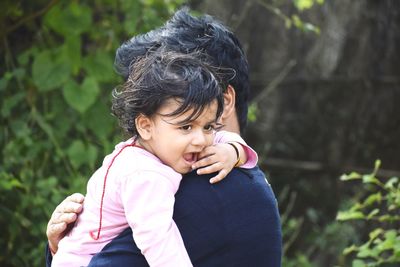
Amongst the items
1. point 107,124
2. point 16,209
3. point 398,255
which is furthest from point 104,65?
point 398,255

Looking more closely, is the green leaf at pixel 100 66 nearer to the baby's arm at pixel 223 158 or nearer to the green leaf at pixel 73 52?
the green leaf at pixel 73 52

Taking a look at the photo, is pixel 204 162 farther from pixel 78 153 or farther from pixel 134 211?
pixel 78 153

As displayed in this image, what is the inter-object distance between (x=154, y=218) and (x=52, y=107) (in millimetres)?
2105

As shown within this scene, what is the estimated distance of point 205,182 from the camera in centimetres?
183

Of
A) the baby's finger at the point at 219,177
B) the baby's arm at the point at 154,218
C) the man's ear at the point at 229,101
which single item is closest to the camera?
the baby's arm at the point at 154,218

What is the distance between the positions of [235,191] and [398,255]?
1.01 meters

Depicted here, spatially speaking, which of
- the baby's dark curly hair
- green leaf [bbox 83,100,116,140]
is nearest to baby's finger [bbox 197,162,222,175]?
the baby's dark curly hair

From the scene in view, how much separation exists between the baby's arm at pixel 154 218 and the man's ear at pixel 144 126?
0.12 m

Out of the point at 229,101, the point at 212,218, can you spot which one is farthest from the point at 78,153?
the point at 212,218

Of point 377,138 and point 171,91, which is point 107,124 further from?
point 377,138

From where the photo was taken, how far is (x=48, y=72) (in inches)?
139

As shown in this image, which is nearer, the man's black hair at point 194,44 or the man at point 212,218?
the man at point 212,218

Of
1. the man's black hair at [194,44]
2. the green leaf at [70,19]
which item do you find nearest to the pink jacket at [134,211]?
the man's black hair at [194,44]

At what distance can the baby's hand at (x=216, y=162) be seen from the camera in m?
1.82
